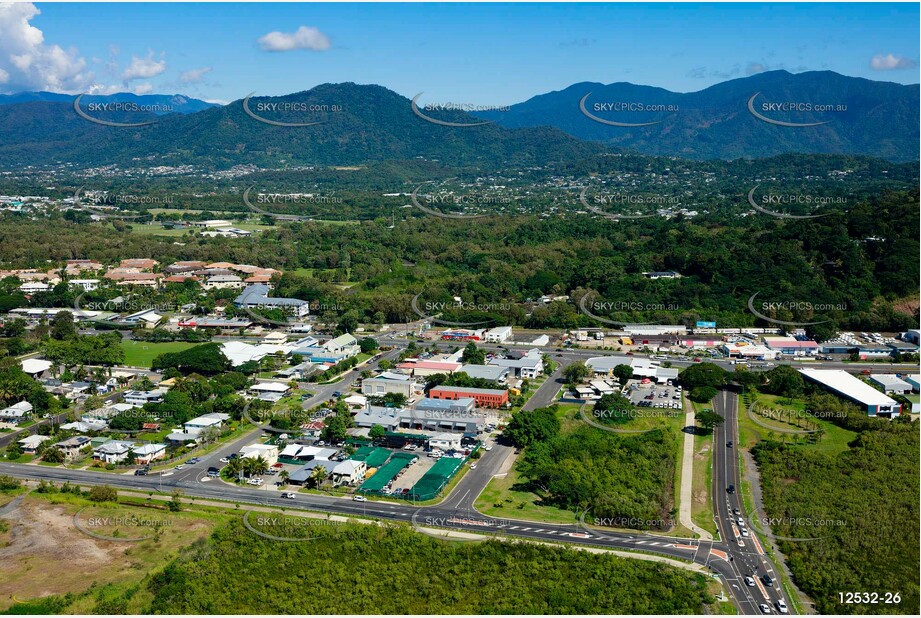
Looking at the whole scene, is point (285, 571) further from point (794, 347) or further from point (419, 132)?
point (419, 132)

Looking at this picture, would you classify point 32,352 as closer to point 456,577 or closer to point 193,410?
point 193,410

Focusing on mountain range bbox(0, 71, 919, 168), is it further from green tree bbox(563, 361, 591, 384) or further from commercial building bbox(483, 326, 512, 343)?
green tree bbox(563, 361, 591, 384)

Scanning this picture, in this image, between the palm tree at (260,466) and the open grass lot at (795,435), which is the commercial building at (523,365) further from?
the palm tree at (260,466)

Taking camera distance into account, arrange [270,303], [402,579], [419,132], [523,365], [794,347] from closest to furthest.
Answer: [402,579] → [523,365] → [794,347] → [270,303] → [419,132]

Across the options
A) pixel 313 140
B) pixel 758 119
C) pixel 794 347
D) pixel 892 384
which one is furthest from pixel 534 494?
pixel 758 119

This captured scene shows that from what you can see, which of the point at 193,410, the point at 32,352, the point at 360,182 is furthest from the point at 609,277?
the point at 360,182

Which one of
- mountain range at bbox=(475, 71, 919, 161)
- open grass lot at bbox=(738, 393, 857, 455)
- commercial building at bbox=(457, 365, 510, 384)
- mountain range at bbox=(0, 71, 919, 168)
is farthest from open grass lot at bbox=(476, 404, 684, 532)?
mountain range at bbox=(475, 71, 919, 161)
